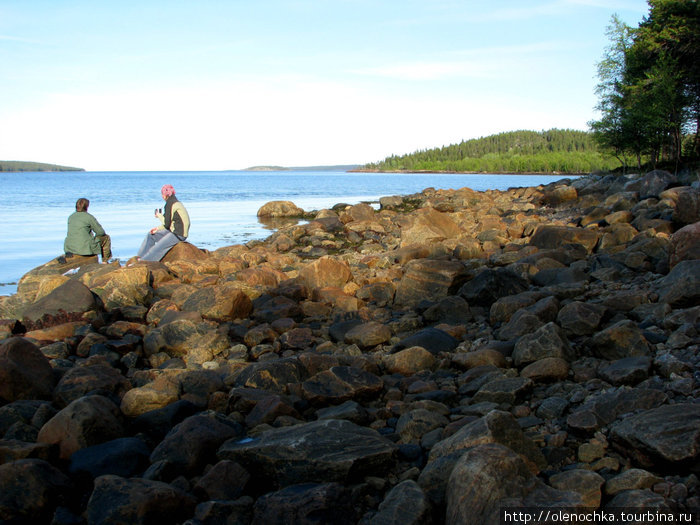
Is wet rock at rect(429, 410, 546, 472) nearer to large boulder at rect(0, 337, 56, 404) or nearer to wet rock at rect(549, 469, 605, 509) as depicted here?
wet rock at rect(549, 469, 605, 509)

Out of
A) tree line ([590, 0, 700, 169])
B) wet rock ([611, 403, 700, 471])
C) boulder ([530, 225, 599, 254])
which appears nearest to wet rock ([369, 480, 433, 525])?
wet rock ([611, 403, 700, 471])

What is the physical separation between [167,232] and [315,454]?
11793 mm

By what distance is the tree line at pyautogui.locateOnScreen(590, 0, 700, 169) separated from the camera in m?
35.0

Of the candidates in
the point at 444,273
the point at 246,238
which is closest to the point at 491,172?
A: the point at 246,238

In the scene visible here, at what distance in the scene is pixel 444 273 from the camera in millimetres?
10172

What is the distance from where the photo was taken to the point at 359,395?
5.76 m

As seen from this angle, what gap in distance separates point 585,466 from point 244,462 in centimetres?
254

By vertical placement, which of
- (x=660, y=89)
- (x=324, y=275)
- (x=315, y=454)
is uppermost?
(x=660, y=89)

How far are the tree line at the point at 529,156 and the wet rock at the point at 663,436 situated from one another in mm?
116804

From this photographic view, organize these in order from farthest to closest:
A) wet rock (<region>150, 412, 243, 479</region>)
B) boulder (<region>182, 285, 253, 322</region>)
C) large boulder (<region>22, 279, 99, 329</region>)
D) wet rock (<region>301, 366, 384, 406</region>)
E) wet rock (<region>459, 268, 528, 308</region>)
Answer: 1. boulder (<region>182, 285, 253, 322</region>)
2. large boulder (<region>22, 279, 99, 329</region>)
3. wet rock (<region>459, 268, 528, 308</region>)
4. wet rock (<region>301, 366, 384, 406</region>)
5. wet rock (<region>150, 412, 243, 479</region>)

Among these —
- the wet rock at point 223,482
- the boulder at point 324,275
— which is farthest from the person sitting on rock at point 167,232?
the wet rock at point 223,482

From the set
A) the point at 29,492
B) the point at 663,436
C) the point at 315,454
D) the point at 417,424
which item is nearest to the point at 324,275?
the point at 417,424

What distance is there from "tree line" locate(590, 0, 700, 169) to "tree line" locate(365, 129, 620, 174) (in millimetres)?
69052

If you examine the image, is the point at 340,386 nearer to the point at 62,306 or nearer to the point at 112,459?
the point at 112,459
